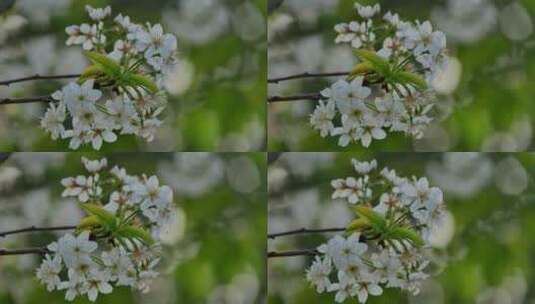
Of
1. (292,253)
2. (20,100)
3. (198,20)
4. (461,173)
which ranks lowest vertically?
(292,253)

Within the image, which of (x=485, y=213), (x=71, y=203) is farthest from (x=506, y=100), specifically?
(x=71, y=203)

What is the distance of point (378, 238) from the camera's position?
1.99m

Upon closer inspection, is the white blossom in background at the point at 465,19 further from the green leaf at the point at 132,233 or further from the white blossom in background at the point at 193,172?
the green leaf at the point at 132,233

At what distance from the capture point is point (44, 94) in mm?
1981

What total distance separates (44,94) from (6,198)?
0.83ft

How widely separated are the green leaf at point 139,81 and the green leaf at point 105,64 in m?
0.02

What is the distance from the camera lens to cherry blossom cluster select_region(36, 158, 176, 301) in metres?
1.96

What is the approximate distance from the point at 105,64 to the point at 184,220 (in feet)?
1.32

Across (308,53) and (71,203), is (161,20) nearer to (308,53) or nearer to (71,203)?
(308,53)

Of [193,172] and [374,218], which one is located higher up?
[193,172]

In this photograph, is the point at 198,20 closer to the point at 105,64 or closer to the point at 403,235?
the point at 105,64

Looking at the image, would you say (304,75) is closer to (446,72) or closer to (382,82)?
(382,82)

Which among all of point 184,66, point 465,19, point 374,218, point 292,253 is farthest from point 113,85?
point 465,19

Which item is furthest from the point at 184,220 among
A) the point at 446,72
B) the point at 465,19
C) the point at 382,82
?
the point at 465,19
